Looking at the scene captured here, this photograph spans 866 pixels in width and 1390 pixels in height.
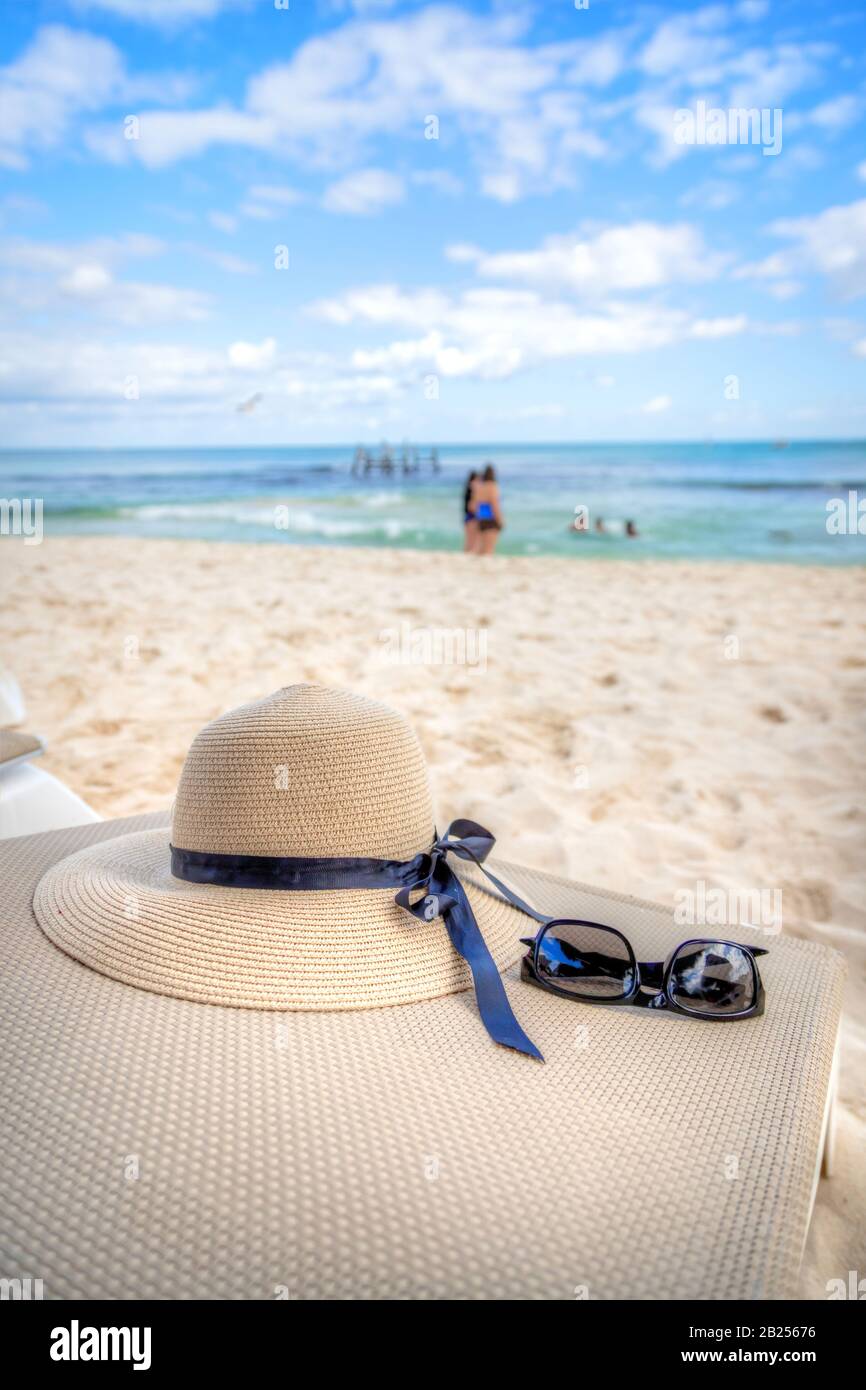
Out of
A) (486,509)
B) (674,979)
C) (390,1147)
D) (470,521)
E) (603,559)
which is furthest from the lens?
(470,521)

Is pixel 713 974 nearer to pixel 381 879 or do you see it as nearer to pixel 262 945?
pixel 381 879

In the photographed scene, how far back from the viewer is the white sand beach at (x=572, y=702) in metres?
2.61

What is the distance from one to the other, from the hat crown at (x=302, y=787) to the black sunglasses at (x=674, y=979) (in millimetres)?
239

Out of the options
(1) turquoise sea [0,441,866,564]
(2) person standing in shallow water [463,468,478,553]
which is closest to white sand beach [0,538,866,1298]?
(2) person standing in shallow water [463,468,478,553]

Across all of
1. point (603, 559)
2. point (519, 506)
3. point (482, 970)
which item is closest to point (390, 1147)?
point (482, 970)

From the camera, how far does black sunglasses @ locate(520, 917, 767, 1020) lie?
121 cm

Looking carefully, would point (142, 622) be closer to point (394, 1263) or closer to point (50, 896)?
point (50, 896)

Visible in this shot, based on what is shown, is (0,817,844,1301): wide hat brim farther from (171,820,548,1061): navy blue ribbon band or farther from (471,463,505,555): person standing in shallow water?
(471,463,505,555): person standing in shallow water

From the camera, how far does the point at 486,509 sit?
11.5 meters

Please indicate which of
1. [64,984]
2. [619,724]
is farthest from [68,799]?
[619,724]

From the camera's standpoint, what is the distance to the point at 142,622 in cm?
595

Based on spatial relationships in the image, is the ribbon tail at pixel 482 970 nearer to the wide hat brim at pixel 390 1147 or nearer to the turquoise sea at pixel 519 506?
the wide hat brim at pixel 390 1147

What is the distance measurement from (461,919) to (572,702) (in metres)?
3.17
